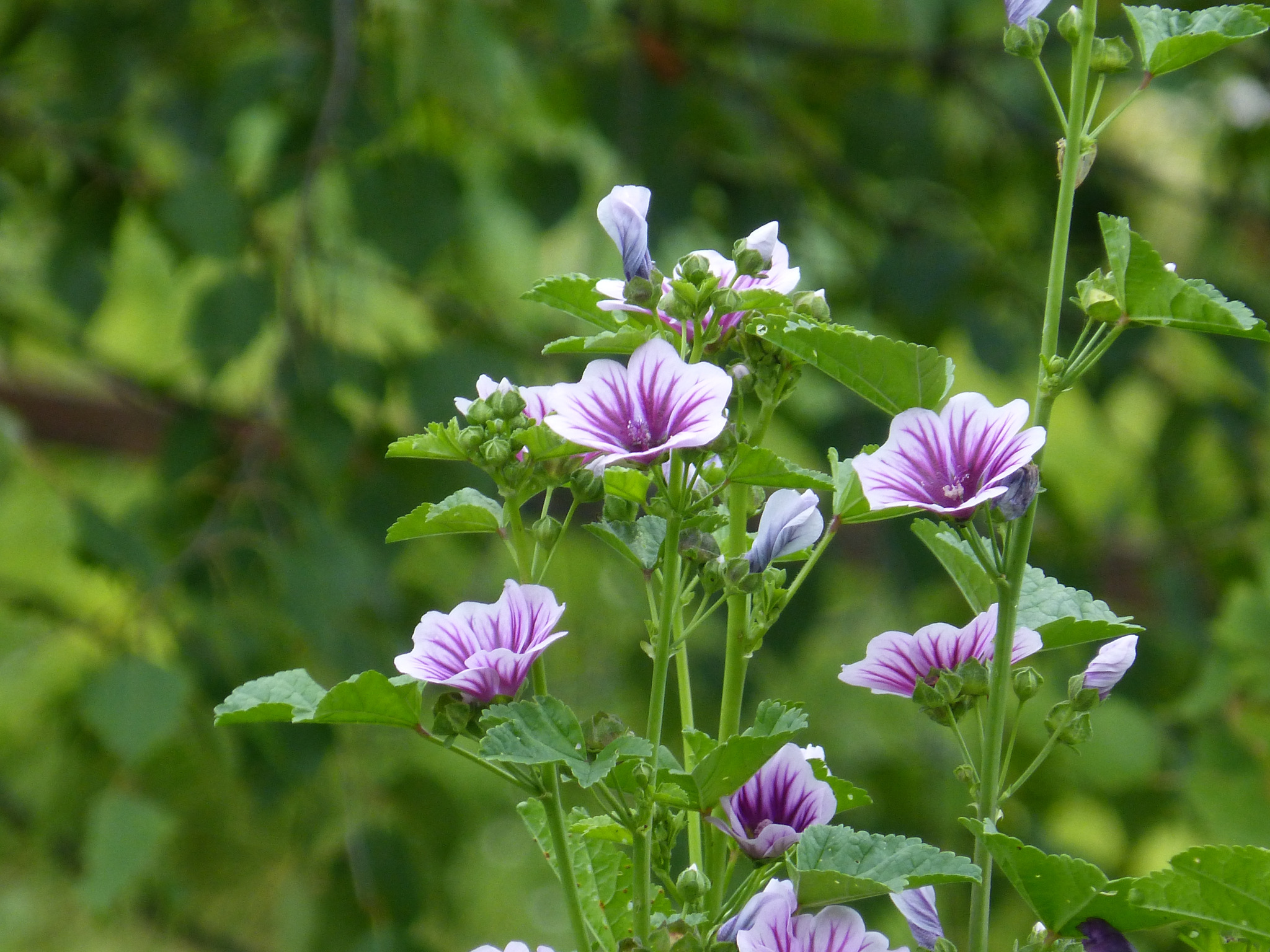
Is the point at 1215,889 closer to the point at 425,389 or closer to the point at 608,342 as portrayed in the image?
the point at 608,342

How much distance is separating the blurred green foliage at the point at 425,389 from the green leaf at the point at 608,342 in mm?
572

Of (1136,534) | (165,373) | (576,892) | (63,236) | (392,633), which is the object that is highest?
(576,892)

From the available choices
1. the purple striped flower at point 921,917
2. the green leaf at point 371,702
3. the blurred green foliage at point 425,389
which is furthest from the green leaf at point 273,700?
the blurred green foliage at point 425,389

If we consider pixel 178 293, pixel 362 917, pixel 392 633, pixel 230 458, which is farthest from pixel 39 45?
pixel 362 917

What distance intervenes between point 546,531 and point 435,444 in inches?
1.0

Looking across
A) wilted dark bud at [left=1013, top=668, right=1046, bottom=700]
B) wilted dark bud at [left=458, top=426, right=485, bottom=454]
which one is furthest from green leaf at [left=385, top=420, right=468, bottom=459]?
wilted dark bud at [left=1013, top=668, right=1046, bottom=700]

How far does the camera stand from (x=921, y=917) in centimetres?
→ 24

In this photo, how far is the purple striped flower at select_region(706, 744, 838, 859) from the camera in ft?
0.80

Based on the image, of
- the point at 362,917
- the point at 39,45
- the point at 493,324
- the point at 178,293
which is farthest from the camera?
the point at 178,293

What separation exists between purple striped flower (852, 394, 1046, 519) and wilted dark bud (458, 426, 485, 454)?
62 mm

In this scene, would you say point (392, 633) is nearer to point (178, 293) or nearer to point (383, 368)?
point (383, 368)

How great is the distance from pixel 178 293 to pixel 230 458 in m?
0.38

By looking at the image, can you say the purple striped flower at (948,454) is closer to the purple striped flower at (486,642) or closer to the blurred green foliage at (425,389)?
the purple striped flower at (486,642)

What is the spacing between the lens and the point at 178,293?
126cm
